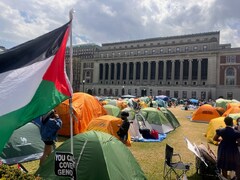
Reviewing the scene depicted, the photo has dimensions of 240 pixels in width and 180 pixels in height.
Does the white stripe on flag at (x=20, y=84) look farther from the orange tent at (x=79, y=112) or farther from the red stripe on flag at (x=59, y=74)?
the orange tent at (x=79, y=112)

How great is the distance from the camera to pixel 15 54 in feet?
14.9

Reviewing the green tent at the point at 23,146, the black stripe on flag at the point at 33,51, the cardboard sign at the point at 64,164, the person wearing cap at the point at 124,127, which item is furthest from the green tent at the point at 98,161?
the person wearing cap at the point at 124,127

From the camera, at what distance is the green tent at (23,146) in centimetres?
852

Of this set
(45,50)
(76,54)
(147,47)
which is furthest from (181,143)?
(76,54)

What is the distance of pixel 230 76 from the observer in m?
80.3

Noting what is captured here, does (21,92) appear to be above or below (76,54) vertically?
below

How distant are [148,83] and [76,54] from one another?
55.9 meters

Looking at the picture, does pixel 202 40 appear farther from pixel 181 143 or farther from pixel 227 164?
pixel 227 164

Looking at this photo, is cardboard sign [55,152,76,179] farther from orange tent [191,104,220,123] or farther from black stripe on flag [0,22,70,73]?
orange tent [191,104,220,123]

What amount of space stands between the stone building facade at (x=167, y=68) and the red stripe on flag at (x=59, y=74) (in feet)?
262

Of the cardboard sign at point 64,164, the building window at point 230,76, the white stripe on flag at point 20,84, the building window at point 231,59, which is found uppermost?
the building window at point 231,59

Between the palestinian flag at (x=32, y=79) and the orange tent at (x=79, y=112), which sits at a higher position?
the palestinian flag at (x=32, y=79)

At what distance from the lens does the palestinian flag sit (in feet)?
13.4

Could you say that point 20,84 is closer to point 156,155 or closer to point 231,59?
point 156,155
